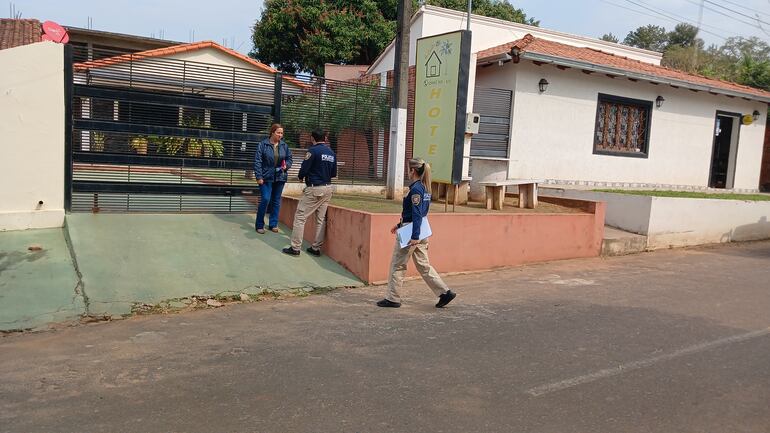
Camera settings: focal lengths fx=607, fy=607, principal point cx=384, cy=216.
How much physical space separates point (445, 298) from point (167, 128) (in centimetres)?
542

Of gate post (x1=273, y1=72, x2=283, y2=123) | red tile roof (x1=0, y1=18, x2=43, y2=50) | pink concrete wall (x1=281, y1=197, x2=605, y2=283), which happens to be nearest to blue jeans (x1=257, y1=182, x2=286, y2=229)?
pink concrete wall (x1=281, y1=197, x2=605, y2=283)

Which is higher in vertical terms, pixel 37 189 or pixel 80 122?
pixel 80 122

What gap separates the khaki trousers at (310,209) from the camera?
8.57 meters

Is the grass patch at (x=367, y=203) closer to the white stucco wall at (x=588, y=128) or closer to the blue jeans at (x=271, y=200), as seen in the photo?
the blue jeans at (x=271, y=200)

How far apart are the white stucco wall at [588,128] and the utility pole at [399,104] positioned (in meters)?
4.06

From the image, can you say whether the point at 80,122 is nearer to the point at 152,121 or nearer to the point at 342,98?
the point at 152,121

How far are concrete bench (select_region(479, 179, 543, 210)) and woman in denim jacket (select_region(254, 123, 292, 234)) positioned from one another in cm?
359

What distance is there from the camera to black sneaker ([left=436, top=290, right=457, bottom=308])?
6805 millimetres

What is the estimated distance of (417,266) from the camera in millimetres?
6785

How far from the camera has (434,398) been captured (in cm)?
424

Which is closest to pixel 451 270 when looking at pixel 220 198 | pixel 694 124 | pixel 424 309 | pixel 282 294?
pixel 424 309

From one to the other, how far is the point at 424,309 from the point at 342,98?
19.0 ft

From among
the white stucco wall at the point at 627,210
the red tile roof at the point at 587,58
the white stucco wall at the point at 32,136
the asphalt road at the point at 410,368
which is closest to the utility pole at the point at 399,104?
the asphalt road at the point at 410,368

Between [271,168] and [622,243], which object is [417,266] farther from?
[622,243]
